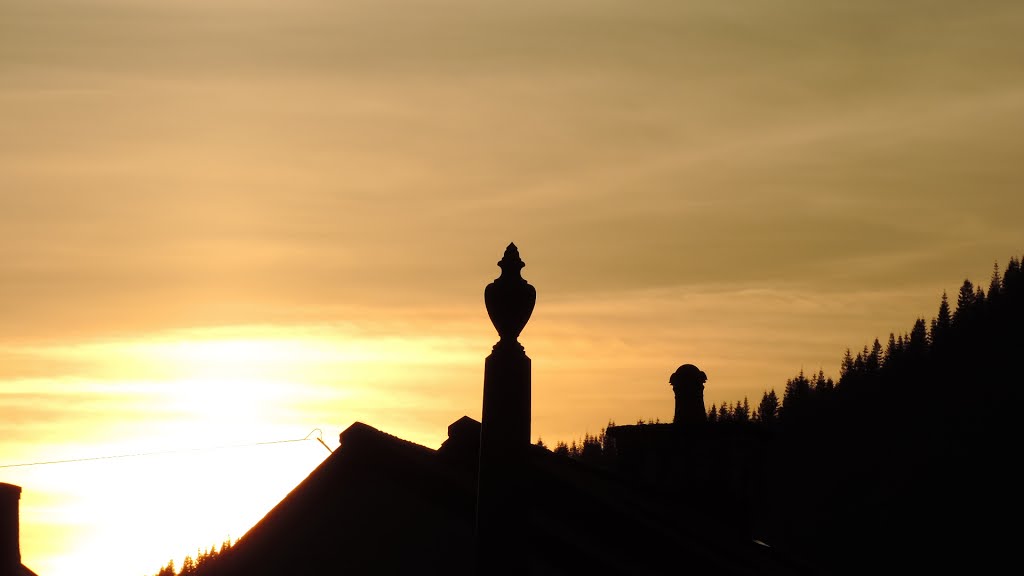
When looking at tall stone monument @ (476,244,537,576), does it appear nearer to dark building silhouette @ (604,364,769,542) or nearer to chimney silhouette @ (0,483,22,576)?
dark building silhouette @ (604,364,769,542)

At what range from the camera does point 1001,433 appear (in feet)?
593

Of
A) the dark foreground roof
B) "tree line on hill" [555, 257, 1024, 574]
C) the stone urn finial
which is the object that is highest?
"tree line on hill" [555, 257, 1024, 574]

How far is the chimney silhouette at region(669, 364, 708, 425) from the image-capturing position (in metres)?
22.4

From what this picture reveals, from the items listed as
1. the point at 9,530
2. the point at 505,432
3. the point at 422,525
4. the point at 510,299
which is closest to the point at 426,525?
the point at 422,525

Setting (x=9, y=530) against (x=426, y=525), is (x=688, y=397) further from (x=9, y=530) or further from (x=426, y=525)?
(x=9, y=530)

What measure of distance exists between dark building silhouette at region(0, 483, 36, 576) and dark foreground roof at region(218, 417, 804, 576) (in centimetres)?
1921

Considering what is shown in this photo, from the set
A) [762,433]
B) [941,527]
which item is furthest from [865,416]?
[762,433]

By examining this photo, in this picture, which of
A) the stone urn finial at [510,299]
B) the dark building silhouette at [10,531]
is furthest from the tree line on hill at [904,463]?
the stone urn finial at [510,299]

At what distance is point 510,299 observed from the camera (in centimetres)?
1102

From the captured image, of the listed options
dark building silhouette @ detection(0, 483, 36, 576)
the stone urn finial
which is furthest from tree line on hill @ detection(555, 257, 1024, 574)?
the stone urn finial

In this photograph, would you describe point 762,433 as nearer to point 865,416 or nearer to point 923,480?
point 923,480

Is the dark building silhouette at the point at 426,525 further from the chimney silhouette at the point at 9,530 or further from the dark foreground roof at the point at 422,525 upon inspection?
the chimney silhouette at the point at 9,530

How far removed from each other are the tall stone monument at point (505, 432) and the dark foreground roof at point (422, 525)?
230cm

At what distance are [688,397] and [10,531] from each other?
18882mm
